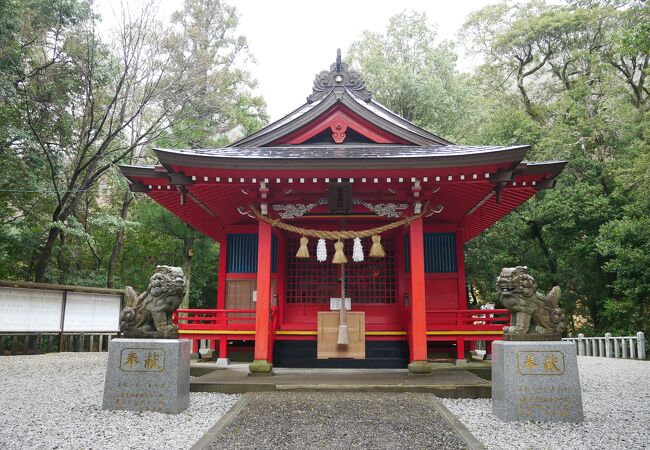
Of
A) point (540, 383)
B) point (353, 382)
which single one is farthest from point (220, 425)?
point (540, 383)

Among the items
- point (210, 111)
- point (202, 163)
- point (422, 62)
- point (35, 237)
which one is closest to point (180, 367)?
point (202, 163)

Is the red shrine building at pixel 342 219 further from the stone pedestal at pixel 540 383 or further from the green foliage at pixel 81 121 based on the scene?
the green foliage at pixel 81 121

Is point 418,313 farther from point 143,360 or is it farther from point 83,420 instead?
point 83,420

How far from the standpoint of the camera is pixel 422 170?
7.68 m

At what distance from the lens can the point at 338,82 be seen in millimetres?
11125

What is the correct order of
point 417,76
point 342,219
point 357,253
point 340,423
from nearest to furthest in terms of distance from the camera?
point 340,423
point 357,253
point 342,219
point 417,76

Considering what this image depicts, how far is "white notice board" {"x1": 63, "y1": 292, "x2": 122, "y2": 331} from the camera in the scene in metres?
14.0

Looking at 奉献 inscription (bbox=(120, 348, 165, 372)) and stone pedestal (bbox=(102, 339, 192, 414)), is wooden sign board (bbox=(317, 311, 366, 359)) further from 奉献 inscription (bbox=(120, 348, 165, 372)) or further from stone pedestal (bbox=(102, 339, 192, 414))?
奉献 inscription (bbox=(120, 348, 165, 372))

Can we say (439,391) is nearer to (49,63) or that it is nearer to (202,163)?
(202,163)

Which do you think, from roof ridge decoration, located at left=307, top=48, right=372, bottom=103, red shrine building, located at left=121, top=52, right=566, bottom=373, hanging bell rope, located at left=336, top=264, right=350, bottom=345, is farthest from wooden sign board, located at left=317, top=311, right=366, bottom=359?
roof ridge decoration, located at left=307, top=48, right=372, bottom=103

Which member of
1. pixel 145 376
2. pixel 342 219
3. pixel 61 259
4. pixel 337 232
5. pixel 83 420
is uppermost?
pixel 342 219

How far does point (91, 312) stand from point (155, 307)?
10.4m

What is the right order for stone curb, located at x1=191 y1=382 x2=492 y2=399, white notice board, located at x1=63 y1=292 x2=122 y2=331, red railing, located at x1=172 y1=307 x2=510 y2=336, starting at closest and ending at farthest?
1. stone curb, located at x1=191 y1=382 x2=492 y2=399
2. red railing, located at x1=172 y1=307 x2=510 y2=336
3. white notice board, located at x1=63 y1=292 x2=122 y2=331

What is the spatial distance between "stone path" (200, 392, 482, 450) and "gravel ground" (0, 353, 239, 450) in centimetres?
Result: 50
